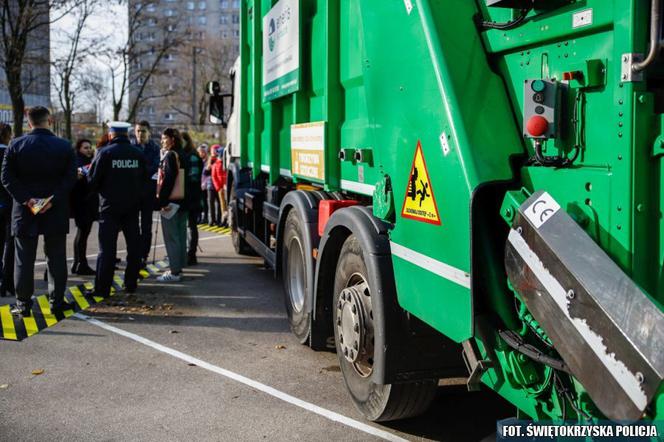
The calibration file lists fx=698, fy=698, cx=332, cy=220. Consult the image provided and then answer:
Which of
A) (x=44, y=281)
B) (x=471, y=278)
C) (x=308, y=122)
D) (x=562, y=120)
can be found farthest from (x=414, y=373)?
(x=44, y=281)

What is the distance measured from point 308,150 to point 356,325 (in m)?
1.90

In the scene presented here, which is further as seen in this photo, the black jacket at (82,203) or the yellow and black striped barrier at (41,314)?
the black jacket at (82,203)

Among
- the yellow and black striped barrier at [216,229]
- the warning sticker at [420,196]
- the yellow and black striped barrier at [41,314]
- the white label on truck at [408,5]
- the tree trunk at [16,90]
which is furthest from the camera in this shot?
the tree trunk at [16,90]

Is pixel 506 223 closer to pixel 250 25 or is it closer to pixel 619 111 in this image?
pixel 619 111

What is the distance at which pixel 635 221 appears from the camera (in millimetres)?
2277

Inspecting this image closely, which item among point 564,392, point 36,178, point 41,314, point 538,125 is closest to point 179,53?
point 36,178

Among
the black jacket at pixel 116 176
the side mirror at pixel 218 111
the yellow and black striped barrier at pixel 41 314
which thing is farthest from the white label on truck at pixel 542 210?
the side mirror at pixel 218 111

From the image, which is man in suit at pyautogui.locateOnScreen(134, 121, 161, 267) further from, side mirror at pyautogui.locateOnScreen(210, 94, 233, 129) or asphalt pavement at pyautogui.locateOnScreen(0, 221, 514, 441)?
asphalt pavement at pyautogui.locateOnScreen(0, 221, 514, 441)

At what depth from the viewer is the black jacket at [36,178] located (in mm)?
6445

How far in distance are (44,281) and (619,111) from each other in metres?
7.58

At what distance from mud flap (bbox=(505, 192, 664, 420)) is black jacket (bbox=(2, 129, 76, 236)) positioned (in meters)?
5.07

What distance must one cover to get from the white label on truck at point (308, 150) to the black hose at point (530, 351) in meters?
2.42

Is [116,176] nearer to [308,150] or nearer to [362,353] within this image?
[308,150]

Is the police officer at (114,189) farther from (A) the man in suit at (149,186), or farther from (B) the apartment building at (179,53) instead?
(B) the apartment building at (179,53)
